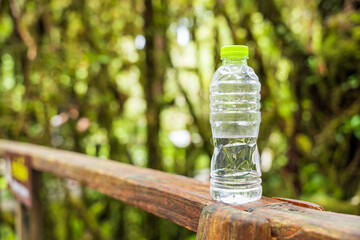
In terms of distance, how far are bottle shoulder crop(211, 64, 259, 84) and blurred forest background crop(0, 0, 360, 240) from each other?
167 cm

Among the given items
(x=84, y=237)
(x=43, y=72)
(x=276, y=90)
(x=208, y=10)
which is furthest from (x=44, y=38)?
(x=276, y=90)

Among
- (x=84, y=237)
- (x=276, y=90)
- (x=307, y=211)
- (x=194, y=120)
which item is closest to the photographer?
(x=307, y=211)

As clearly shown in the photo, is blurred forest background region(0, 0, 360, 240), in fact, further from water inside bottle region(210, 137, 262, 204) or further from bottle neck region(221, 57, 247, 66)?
bottle neck region(221, 57, 247, 66)

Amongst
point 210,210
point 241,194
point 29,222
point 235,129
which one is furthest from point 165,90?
point 210,210

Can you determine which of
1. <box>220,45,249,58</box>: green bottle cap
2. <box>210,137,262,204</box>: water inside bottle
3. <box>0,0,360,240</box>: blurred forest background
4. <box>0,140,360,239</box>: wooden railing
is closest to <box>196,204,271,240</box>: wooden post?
<box>0,140,360,239</box>: wooden railing

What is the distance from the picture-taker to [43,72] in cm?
386

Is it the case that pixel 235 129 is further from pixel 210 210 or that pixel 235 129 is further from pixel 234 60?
pixel 210 210

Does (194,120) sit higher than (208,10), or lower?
lower

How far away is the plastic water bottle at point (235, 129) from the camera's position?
1.14 m

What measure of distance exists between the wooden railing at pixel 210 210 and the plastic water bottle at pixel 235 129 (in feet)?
0.31

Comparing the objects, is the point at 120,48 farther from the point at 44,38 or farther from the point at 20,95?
the point at 20,95

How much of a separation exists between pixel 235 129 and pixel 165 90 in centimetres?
234

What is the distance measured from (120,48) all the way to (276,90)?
1630 mm

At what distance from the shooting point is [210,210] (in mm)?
875
